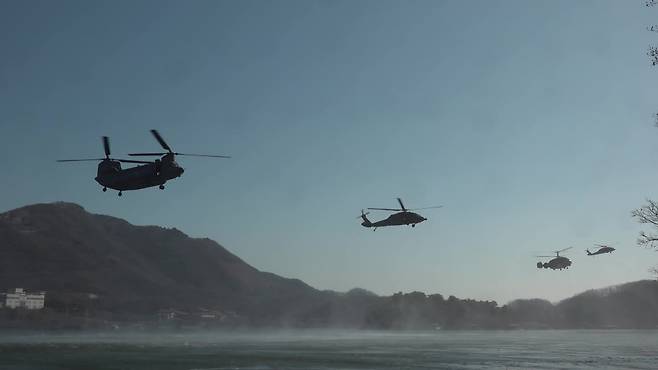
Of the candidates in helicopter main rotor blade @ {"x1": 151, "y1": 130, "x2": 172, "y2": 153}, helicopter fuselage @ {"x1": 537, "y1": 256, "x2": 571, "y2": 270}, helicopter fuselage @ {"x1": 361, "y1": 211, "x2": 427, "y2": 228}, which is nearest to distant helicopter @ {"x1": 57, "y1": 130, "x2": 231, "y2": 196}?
helicopter main rotor blade @ {"x1": 151, "y1": 130, "x2": 172, "y2": 153}

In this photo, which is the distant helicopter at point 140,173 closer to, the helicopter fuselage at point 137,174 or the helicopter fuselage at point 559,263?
the helicopter fuselage at point 137,174

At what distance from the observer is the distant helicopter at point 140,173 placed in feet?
152

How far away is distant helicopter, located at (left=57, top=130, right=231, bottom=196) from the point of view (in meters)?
46.4

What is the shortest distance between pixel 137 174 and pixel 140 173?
0.27 meters

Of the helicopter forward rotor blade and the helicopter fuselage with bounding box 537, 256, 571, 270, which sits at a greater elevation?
the helicopter forward rotor blade

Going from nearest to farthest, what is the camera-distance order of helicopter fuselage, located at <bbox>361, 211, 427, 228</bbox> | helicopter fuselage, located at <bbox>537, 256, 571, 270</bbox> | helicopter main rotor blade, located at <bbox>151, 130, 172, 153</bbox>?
1. helicopter main rotor blade, located at <bbox>151, 130, 172, 153</bbox>
2. helicopter fuselage, located at <bbox>361, 211, 427, 228</bbox>
3. helicopter fuselage, located at <bbox>537, 256, 571, 270</bbox>

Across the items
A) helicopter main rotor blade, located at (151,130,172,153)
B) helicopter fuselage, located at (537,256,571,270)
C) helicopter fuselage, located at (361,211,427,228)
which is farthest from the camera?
helicopter fuselage, located at (537,256,571,270)

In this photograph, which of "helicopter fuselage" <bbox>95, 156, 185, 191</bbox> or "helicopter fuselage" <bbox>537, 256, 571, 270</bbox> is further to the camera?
"helicopter fuselage" <bbox>537, 256, 571, 270</bbox>

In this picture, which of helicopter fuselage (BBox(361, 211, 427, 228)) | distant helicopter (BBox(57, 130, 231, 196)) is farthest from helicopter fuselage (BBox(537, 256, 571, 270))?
distant helicopter (BBox(57, 130, 231, 196))

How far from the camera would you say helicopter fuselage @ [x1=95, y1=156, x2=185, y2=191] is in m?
46.5

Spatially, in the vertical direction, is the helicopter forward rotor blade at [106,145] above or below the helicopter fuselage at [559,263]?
above

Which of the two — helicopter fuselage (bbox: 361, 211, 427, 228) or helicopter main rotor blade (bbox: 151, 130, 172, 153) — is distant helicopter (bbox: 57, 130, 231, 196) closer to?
helicopter main rotor blade (bbox: 151, 130, 172, 153)

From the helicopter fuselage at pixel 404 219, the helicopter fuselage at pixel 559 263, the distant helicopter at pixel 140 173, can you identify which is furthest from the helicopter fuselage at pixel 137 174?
the helicopter fuselage at pixel 559 263

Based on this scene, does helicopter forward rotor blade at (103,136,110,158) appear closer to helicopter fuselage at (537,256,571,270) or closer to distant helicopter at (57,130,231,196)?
distant helicopter at (57,130,231,196)
